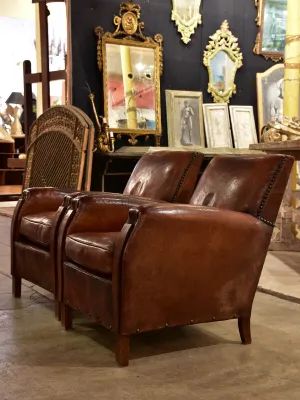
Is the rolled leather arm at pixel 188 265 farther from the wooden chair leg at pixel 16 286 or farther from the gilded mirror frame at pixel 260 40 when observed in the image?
the gilded mirror frame at pixel 260 40

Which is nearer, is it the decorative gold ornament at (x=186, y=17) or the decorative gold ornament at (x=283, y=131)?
the decorative gold ornament at (x=283, y=131)

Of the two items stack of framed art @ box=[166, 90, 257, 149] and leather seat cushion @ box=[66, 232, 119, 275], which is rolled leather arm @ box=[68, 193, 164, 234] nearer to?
leather seat cushion @ box=[66, 232, 119, 275]

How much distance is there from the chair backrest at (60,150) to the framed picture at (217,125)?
1989mm

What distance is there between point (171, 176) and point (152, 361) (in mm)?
1049

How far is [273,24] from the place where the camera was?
745cm

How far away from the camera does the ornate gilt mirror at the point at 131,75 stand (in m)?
6.62

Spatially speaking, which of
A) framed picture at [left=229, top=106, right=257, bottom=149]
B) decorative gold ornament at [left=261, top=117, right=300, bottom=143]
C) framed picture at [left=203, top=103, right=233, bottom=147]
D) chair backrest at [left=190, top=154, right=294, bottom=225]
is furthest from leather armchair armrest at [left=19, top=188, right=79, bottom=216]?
framed picture at [left=229, top=106, right=257, bottom=149]

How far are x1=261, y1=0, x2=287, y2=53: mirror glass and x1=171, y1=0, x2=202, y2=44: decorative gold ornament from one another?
2.86 feet

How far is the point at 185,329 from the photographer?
300cm

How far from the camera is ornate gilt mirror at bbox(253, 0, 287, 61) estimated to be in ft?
24.3

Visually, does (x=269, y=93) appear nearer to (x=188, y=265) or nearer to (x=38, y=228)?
(x=38, y=228)

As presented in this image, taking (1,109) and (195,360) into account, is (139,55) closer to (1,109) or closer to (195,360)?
(195,360)

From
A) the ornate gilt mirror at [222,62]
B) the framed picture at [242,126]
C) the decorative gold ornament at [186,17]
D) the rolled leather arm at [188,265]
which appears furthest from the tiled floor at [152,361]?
the decorative gold ornament at [186,17]

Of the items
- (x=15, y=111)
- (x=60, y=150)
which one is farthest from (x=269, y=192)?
(x=15, y=111)
